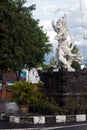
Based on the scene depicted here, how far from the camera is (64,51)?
23.9 m

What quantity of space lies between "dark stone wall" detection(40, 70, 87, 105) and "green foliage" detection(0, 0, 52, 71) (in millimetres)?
8712

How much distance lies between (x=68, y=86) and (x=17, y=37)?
11.8m

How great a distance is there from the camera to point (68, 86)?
2220 centimetres

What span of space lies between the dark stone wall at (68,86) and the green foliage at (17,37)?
8.71m

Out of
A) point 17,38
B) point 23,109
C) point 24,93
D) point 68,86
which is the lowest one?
point 23,109

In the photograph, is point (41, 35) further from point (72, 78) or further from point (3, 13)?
point (72, 78)

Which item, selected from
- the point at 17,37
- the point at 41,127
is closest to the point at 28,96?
the point at 41,127

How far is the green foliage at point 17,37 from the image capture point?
31203 millimetres

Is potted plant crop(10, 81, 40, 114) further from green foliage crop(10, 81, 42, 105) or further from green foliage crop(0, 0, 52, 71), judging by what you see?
green foliage crop(0, 0, 52, 71)

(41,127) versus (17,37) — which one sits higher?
(17,37)

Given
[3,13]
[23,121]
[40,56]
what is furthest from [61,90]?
[40,56]

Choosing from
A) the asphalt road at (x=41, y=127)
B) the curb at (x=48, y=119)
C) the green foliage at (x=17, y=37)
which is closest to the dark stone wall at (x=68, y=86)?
the curb at (x=48, y=119)

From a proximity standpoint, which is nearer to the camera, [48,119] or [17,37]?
[48,119]

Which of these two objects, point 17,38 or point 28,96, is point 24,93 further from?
point 17,38
